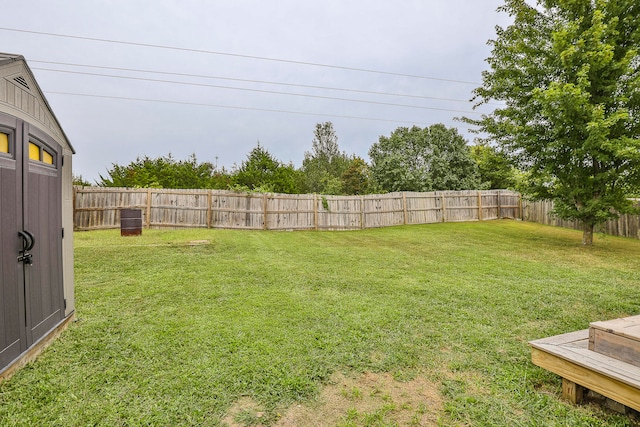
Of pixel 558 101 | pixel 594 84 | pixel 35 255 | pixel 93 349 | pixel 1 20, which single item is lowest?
pixel 93 349

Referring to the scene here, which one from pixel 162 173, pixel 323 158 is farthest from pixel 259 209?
pixel 323 158

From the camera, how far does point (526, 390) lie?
2.12 m

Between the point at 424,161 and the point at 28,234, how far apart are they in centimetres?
1985

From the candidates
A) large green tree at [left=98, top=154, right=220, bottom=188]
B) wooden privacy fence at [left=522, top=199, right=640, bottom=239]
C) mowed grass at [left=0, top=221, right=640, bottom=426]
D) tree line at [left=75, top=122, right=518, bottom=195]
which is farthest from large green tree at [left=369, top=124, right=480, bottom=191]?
mowed grass at [left=0, top=221, right=640, bottom=426]

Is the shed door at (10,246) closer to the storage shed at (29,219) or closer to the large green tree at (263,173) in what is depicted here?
the storage shed at (29,219)

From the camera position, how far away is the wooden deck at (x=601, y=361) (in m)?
1.72

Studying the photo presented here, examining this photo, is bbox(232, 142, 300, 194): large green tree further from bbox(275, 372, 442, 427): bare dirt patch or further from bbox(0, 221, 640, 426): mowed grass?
bbox(275, 372, 442, 427): bare dirt patch

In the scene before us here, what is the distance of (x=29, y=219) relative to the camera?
2.49 meters

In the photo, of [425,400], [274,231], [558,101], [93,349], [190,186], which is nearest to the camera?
[425,400]

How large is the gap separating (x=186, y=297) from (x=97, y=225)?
993 cm

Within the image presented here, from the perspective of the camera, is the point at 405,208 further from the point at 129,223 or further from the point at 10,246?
the point at 10,246

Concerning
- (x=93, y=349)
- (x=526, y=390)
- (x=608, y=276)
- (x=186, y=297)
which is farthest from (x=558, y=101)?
(x=93, y=349)

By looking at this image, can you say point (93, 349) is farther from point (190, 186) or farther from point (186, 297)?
point (190, 186)

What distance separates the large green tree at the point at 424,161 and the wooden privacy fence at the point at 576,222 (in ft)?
12.7
